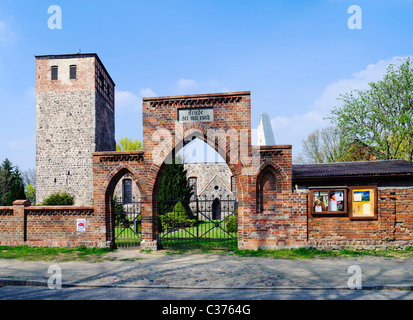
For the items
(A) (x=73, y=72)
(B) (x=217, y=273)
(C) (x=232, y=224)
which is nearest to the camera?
(B) (x=217, y=273)

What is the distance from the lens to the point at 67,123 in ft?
79.8

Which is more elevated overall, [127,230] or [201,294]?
[201,294]

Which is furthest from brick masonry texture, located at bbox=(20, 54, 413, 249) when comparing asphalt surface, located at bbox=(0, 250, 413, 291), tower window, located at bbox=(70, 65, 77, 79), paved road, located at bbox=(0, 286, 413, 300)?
tower window, located at bbox=(70, 65, 77, 79)

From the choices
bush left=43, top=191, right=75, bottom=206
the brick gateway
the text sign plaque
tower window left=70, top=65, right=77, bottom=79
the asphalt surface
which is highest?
tower window left=70, top=65, right=77, bottom=79

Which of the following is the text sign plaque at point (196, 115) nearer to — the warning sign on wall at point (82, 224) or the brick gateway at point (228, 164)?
the brick gateway at point (228, 164)

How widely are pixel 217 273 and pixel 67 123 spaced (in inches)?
862

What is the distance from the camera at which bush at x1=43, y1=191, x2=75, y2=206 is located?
794 inches

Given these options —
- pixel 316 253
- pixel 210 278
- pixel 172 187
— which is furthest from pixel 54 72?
pixel 316 253

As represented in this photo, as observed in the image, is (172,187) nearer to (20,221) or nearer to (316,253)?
(20,221)

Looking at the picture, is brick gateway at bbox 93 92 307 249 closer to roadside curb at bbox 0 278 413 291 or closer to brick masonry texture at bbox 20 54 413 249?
brick masonry texture at bbox 20 54 413 249

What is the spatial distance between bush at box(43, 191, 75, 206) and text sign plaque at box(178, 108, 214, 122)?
14432 millimetres
